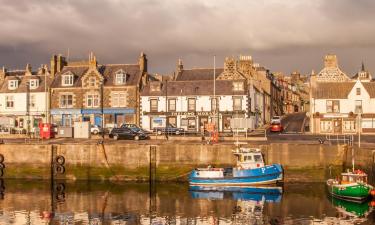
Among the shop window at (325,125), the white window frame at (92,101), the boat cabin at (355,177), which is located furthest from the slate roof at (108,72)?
the boat cabin at (355,177)

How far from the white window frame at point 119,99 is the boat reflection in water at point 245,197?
106 feet

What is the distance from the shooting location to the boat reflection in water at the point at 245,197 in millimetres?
33141

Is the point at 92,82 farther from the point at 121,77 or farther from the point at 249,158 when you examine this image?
the point at 249,158

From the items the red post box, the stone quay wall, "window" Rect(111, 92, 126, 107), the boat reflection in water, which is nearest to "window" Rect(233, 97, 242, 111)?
"window" Rect(111, 92, 126, 107)

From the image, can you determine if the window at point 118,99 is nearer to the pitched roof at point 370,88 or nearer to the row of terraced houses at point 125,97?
the row of terraced houses at point 125,97

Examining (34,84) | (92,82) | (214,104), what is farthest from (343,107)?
(34,84)

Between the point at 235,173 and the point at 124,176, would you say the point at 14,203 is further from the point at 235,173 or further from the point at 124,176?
the point at 235,173

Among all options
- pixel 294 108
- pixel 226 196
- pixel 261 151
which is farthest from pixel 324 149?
pixel 294 108

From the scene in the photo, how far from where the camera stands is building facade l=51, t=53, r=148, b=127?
7356cm

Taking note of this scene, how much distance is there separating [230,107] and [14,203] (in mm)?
37670

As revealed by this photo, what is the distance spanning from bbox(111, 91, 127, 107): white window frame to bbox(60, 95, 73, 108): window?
625cm

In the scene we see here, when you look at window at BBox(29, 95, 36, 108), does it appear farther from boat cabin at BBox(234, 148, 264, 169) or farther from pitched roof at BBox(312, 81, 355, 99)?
boat cabin at BBox(234, 148, 264, 169)

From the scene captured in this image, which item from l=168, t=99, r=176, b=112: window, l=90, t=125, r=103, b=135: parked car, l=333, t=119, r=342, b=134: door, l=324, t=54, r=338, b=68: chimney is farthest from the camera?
l=324, t=54, r=338, b=68: chimney

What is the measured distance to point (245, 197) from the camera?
3975cm
